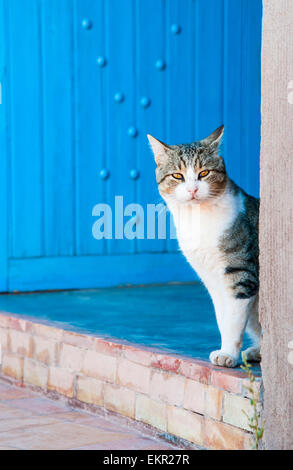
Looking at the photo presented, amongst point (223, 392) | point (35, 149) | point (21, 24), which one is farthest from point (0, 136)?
point (223, 392)

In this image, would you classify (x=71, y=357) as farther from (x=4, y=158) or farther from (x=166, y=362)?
(x=4, y=158)

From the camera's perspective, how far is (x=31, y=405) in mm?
2826

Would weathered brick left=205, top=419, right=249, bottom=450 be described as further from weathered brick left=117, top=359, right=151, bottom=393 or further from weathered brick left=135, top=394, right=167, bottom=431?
weathered brick left=117, top=359, right=151, bottom=393

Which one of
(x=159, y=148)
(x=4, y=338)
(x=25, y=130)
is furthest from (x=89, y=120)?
(x=159, y=148)

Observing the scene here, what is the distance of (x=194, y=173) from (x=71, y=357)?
89cm

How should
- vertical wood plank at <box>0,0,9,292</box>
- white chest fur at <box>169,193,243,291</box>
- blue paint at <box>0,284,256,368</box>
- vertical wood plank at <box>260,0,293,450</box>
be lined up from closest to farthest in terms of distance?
1. vertical wood plank at <box>260,0,293,450</box>
2. white chest fur at <box>169,193,243,291</box>
3. blue paint at <box>0,284,256,368</box>
4. vertical wood plank at <box>0,0,9,292</box>

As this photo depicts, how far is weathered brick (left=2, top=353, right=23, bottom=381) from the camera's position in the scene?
10.3 ft

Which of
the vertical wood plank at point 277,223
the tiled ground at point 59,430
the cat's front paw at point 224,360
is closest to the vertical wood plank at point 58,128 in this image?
the tiled ground at point 59,430

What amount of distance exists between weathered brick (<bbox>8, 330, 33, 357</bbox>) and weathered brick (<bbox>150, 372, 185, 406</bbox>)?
0.81 metres

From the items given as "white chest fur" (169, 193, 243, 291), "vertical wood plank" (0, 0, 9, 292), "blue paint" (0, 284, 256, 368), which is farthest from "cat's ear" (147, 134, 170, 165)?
"vertical wood plank" (0, 0, 9, 292)

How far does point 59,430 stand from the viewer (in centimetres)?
247

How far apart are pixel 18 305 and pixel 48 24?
1557 millimetres

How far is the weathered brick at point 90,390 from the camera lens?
8.83ft
